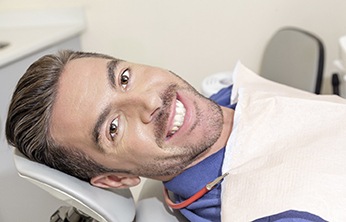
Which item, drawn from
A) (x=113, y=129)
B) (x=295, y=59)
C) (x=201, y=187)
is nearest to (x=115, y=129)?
(x=113, y=129)

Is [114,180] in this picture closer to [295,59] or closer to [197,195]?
[197,195]

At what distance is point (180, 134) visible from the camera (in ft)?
3.29

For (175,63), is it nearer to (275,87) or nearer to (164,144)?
(275,87)

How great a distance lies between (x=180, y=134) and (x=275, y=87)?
37 centimetres

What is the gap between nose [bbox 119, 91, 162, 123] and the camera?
0.98m

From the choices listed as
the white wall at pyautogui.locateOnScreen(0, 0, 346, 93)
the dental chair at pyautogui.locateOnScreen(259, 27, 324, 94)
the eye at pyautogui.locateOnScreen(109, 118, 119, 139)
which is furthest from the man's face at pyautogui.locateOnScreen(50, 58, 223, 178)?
the white wall at pyautogui.locateOnScreen(0, 0, 346, 93)

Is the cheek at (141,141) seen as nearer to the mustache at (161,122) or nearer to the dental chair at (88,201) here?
the mustache at (161,122)

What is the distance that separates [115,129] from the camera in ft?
3.20

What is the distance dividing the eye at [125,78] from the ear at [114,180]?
223 millimetres

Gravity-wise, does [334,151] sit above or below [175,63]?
above

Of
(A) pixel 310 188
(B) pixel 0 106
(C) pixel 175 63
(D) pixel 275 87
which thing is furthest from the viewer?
(C) pixel 175 63

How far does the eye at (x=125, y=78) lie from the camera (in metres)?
1.02

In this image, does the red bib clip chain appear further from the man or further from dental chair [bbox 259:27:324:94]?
dental chair [bbox 259:27:324:94]

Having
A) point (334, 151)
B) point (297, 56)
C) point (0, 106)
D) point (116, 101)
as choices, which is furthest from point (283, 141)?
point (0, 106)
